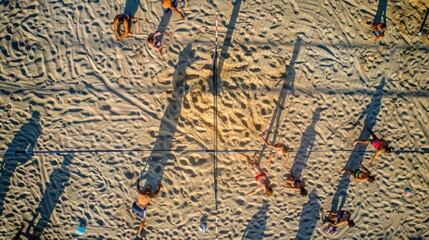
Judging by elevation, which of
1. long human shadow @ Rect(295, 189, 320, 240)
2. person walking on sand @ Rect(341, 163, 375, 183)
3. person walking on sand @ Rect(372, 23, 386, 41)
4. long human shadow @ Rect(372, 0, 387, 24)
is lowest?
long human shadow @ Rect(295, 189, 320, 240)

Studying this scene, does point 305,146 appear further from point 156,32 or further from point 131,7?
point 131,7

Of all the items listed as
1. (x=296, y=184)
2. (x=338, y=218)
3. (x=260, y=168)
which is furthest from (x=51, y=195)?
(x=338, y=218)

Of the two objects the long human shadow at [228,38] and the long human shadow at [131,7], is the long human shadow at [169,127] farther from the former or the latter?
the long human shadow at [131,7]

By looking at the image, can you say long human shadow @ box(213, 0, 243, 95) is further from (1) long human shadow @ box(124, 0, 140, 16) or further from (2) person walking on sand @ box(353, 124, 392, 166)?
(2) person walking on sand @ box(353, 124, 392, 166)

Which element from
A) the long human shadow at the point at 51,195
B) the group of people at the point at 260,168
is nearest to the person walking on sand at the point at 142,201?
the group of people at the point at 260,168

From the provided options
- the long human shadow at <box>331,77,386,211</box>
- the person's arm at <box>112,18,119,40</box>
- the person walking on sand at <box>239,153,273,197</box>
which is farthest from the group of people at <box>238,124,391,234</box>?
the person's arm at <box>112,18,119,40</box>
